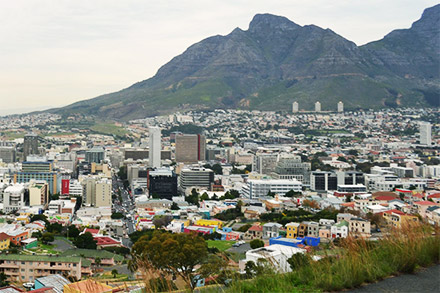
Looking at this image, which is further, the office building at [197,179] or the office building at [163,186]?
the office building at [197,179]

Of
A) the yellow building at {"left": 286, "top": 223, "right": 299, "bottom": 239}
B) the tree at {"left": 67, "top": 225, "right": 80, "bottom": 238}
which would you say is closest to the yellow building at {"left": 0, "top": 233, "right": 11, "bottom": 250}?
the tree at {"left": 67, "top": 225, "right": 80, "bottom": 238}

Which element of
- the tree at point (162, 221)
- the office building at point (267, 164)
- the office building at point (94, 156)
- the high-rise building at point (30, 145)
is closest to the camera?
the tree at point (162, 221)

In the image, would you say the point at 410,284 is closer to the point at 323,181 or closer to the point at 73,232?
the point at 73,232

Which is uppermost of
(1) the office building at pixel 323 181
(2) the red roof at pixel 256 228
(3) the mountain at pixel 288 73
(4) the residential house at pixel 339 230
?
(3) the mountain at pixel 288 73

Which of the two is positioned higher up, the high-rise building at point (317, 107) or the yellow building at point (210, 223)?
the high-rise building at point (317, 107)

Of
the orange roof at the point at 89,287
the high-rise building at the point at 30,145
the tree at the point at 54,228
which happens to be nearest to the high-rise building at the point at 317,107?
the high-rise building at the point at 30,145

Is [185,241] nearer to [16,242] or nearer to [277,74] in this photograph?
[16,242]

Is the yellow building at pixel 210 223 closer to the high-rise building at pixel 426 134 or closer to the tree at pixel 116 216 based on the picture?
the tree at pixel 116 216
